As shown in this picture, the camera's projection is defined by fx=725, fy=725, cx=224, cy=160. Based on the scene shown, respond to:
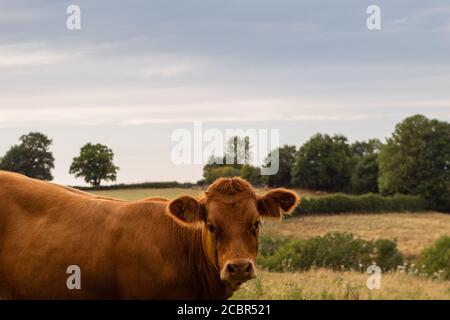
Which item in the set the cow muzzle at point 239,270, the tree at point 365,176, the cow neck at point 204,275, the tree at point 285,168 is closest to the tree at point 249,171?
the cow neck at point 204,275

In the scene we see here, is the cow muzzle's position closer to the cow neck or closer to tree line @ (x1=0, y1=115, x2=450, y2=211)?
the cow neck

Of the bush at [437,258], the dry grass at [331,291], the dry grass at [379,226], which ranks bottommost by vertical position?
the dry grass at [379,226]

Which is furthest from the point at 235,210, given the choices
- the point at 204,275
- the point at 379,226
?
the point at 379,226

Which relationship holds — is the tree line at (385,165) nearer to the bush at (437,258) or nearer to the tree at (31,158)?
the tree at (31,158)

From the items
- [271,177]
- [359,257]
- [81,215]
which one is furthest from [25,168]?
[271,177]

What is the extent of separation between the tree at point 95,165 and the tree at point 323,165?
8045 centimetres

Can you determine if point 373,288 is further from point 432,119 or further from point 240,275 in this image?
point 432,119

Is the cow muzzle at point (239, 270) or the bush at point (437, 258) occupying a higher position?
the cow muzzle at point (239, 270)

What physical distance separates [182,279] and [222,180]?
1.42 metres

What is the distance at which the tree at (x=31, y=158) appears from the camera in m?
54.1

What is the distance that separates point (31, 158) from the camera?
5481cm

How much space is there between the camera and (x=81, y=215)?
33.1 feet

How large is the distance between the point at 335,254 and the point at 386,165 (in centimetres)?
8667

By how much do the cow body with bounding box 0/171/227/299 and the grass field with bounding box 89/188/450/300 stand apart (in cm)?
96
